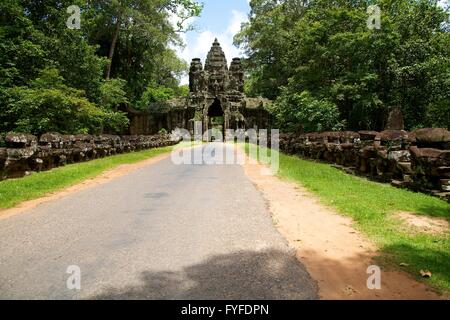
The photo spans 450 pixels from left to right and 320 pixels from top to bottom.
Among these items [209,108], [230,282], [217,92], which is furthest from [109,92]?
[230,282]

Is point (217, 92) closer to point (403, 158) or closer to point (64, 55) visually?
point (64, 55)

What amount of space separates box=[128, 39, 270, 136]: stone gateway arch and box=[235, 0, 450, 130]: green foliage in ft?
59.9

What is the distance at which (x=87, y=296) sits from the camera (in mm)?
3857

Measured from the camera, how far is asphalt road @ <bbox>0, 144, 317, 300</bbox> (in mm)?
4051

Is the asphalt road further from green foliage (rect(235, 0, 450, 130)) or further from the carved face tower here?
the carved face tower

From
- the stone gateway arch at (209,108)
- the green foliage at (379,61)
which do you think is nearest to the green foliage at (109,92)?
the stone gateway arch at (209,108)

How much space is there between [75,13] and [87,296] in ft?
84.4

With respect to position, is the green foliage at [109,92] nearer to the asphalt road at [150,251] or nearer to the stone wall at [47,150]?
the stone wall at [47,150]

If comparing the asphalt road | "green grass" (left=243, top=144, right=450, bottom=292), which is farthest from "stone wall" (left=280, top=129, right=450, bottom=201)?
the asphalt road

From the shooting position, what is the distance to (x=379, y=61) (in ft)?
69.4

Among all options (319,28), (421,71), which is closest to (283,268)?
(421,71)

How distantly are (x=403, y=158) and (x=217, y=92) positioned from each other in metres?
33.7

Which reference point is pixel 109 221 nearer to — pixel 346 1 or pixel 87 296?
pixel 87 296

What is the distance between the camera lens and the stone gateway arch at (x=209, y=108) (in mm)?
42625
